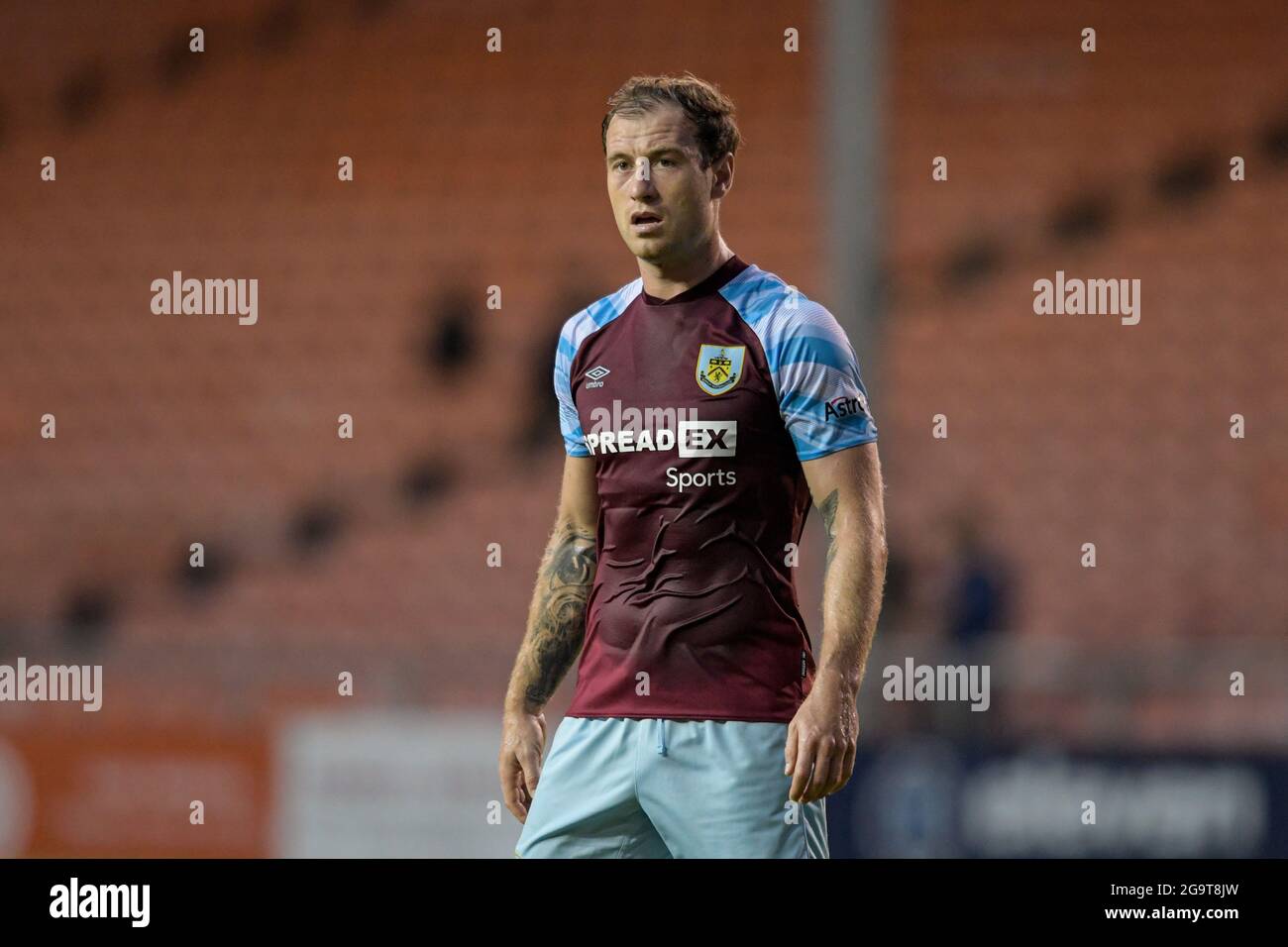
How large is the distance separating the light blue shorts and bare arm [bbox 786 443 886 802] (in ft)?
0.49

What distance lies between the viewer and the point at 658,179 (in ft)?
11.6

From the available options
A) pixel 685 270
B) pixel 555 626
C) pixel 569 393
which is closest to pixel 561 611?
pixel 555 626

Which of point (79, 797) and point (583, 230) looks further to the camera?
point (583, 230)

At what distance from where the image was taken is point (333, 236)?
1186cm

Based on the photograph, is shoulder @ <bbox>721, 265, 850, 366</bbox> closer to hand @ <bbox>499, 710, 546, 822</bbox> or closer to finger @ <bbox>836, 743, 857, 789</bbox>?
finger @ <bbox>836, 743, 857, 789</bbox>

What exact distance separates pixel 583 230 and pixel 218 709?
458 centimetres

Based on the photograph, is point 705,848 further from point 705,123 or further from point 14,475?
point 14,475

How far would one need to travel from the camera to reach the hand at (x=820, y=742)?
322cm

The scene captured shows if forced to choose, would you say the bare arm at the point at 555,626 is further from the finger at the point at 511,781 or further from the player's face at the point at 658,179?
the player's face at the point at 658,179

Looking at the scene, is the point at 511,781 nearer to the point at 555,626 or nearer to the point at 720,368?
the point at 555,626

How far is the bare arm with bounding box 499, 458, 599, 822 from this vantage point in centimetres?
376

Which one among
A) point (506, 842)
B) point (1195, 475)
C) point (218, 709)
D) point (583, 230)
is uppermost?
point (583, 230)

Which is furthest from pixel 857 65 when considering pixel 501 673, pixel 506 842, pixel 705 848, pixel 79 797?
pixel 705 848

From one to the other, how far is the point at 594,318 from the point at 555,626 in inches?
24.6
